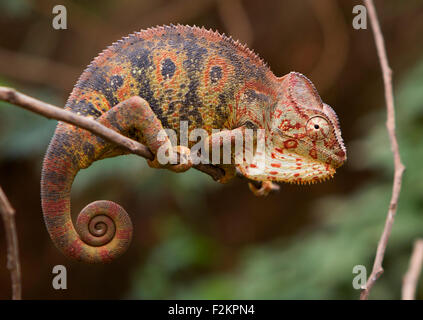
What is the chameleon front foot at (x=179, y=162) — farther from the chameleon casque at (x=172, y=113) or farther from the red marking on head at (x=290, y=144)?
the red marking on head at (x=290, y=144)

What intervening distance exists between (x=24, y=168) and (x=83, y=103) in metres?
5.00

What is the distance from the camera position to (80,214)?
1976 millimetres

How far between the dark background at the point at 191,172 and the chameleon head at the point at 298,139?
2.62 meters

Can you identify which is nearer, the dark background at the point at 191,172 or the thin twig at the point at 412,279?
the thin twig at the point at 412,279

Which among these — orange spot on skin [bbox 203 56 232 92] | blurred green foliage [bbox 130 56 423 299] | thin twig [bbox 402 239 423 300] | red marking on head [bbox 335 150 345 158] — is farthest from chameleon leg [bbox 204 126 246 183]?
blurred green foliage [bbox 130 56 423 299]

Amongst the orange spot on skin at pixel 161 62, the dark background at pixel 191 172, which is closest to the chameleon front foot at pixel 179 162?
the orange spot on skin at pixel 161 62

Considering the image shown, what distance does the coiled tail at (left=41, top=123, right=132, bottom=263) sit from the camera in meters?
1.95

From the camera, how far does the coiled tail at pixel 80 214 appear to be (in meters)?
1.95

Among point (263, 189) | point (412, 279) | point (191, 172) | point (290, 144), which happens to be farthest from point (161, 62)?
point (191, 172)

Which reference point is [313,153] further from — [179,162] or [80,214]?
[80,214]

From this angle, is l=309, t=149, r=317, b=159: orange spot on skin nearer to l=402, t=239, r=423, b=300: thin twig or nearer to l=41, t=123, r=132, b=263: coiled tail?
l=402, t=239, r=423, b=300: thin twig

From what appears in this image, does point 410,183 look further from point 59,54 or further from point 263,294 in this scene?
point 59,54

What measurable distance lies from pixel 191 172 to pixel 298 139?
2747mm

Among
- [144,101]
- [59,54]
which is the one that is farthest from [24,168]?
[144,101]
